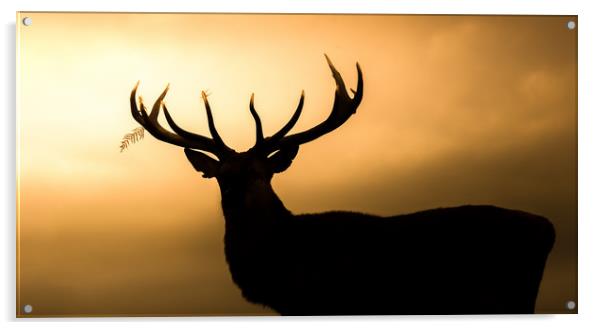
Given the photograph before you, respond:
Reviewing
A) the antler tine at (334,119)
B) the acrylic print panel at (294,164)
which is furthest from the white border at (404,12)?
the antler tine at (334,119)

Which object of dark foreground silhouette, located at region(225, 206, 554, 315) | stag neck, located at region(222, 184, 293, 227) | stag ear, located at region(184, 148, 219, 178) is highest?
stag ear, located at region(184, 148, 219, 178)

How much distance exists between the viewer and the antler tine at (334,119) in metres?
2.40

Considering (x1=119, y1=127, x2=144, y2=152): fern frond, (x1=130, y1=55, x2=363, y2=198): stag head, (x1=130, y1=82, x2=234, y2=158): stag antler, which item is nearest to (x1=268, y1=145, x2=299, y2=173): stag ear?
(x1=130, y1=55, x2=363, y2=198): stag head

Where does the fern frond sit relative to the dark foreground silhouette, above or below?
above

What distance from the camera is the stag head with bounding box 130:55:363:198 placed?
7.88 feet

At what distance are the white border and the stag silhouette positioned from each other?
2.0 inches

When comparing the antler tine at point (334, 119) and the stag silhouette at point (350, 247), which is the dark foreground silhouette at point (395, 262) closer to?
the stag silhouette at point (350, 247)

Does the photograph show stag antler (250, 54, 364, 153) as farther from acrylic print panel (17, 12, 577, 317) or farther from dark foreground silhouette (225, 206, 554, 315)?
dark foreground silhouette (225, 206, 554, 315)

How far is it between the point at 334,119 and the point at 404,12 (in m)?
0.45

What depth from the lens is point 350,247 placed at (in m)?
2.43

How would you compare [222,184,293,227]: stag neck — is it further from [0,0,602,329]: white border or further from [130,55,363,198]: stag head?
[0,0,602,329]: white border

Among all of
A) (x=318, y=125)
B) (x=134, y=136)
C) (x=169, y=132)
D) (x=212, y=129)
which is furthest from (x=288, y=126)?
(x=134, y=136)

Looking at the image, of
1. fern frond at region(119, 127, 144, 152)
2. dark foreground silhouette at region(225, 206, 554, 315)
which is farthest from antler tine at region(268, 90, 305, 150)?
fern frond at region(119, 127, 144, 152)

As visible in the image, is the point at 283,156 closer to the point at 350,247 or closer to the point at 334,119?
the point at 334,119
